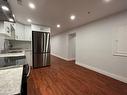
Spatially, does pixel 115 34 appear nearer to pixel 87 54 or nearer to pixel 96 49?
pixel 96 49

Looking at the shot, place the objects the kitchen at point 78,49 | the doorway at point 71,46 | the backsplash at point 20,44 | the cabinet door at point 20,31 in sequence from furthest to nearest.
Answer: the doorway at point 71,46 → the cabinet door at point 20,31 → the backsplash at point 20,44 → the kitchen at point 78,49

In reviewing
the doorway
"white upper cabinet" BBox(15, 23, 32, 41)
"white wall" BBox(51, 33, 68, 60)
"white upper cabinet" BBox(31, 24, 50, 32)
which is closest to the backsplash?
"white upper cabinet" BBox(15, 23, 32, 41)

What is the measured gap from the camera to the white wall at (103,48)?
3.14 metres

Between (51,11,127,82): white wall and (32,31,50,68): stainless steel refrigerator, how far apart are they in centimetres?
218

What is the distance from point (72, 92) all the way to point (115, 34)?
2.68 m

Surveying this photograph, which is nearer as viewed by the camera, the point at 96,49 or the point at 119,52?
the point at 119,52

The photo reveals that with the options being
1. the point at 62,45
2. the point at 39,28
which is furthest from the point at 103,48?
the point at 62,45

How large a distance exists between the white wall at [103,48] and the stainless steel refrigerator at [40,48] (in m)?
2.18

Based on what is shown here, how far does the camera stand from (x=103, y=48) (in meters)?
3.81

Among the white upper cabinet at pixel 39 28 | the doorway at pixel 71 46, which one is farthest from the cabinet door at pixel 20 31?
the doorway at pixel 71 46

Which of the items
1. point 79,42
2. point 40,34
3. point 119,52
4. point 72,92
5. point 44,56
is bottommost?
point 72,92

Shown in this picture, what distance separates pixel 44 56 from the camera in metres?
5.05

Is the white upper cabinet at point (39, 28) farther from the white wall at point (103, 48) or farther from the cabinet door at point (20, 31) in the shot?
the white wall at point (103, 48)

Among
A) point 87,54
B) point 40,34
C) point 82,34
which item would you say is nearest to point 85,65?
point 87,54
